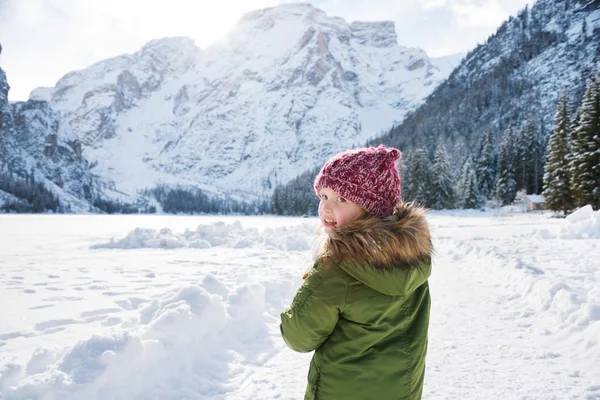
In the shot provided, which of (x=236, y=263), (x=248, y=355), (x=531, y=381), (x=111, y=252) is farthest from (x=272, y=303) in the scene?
(x=111, y=252)

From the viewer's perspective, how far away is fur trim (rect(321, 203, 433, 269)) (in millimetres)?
1651

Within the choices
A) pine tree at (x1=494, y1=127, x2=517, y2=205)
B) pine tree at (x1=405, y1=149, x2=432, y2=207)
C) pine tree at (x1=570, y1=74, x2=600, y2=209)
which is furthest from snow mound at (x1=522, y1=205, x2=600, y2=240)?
pine tree at (x1=494, y1=127, x2=517, y2=205)

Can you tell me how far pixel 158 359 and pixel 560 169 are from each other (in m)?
36.1

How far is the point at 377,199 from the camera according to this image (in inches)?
76.0

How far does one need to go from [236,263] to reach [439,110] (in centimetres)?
12781

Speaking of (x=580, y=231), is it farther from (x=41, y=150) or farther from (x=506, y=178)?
(x=41, y=150)

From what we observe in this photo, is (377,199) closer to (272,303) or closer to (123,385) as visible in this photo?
(123,385)

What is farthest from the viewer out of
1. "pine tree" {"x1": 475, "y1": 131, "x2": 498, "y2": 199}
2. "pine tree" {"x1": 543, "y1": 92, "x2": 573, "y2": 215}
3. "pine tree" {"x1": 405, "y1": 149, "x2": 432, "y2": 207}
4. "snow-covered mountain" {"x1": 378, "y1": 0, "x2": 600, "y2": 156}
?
"snow-covered mountain" {"x1": 378, "y1": 0, "x2": 600, "y2": 156}

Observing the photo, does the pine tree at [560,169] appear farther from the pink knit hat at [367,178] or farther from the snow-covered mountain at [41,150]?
the snow-covered mountain at [41,150]

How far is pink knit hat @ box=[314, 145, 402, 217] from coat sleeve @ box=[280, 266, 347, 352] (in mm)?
462

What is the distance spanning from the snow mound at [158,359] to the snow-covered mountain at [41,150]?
145m

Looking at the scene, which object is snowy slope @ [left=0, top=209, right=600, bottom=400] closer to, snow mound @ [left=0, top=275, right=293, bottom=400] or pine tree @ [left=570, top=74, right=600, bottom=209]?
snow mound @ [left=0, top=275, right=293, bottom=400]

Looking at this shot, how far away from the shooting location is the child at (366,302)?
166 cm

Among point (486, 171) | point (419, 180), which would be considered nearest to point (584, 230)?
point (419, 180)
